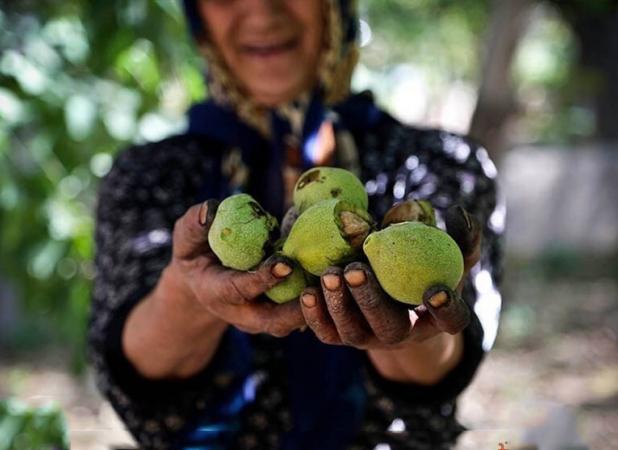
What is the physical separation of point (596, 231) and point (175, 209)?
7158 millimetres

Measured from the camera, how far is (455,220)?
1203 millimetres

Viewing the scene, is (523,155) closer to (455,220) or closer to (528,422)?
(528,422)

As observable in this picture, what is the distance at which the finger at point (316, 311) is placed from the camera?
1097mm

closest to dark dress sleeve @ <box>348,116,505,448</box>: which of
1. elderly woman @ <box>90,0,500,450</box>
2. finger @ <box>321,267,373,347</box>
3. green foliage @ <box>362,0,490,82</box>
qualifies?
elderly woman @ <box>90,0,500,450</box>

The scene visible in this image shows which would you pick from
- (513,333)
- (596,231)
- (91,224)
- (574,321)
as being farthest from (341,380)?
(596,231)

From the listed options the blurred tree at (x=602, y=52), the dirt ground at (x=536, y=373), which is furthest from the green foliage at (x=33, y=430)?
the blurred tree at (x=602, y=52)

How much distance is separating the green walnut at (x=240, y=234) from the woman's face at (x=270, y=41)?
73 centimetres

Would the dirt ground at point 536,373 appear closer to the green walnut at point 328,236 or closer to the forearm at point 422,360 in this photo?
the forearm at point 422,360

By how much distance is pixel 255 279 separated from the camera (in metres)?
1.14

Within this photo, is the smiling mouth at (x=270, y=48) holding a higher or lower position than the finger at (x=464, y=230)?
higher

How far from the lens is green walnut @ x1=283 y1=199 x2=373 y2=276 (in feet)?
3.69

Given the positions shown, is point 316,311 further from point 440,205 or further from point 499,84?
point 499,84

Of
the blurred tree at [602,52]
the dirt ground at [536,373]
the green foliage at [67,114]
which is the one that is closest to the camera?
the green foliage at [67,114]

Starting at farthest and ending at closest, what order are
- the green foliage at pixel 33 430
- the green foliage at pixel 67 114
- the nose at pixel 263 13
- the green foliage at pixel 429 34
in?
the green foliage at pixel 429 34 < the green foliage at pixel 67 114 < the nose at pixel 263 13 < the green foliage at pixel 33 430
